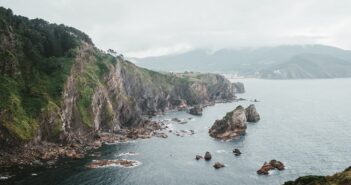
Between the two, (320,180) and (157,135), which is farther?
(157,135)

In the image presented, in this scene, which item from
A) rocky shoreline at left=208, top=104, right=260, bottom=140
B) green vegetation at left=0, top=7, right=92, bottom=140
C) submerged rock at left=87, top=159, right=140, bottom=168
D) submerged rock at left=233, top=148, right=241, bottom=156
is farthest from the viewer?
rocky shoreline at left=208, top=104, right=260, bottom=140

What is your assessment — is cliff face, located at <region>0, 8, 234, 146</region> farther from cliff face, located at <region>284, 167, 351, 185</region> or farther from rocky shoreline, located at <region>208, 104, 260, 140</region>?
cliff face, located at <region>284, 167, 351, 185</region>

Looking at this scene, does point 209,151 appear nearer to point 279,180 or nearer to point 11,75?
point 279,180

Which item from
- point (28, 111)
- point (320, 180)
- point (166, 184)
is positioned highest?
point (28, 111)

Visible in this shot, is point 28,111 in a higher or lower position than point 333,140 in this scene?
higher

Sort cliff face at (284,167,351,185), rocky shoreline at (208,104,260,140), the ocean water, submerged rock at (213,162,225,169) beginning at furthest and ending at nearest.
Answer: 1. rocky shoreline at (208,104,260,140)
2. submerged rock at (213,162,225,169)
3. the ocean water
4. cliff face at (284,167,351,185)

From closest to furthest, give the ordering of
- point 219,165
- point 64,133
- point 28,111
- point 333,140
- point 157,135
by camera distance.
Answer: point 219,165 → point 28,111 → point 64,133 → point 333,140 → point 157,135

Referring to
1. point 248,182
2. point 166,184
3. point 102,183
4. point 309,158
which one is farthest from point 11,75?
point 309,158

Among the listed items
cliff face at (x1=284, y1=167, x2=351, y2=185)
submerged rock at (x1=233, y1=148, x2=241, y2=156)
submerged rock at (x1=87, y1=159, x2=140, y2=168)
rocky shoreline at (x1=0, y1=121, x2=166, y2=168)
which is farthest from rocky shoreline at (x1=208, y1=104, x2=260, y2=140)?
cliff face at (x1=284, y1=167, x2=351, y2=185)

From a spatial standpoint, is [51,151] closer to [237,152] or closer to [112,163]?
[112,163]
